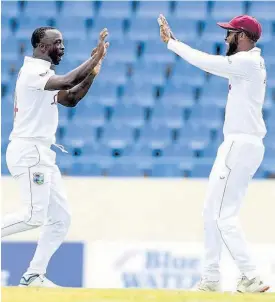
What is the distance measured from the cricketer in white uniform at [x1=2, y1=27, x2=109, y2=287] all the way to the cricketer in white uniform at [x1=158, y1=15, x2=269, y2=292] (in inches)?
29.1

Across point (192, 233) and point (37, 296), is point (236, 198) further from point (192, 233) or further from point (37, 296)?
point (192, 233)

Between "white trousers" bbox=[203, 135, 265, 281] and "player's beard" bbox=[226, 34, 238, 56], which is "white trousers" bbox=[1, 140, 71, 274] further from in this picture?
"player's beard" bbox=[226, 34, 238, 56]

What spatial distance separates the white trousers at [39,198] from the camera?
6.65 m

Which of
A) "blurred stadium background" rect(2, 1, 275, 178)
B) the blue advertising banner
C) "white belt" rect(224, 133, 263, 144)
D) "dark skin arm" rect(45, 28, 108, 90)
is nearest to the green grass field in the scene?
"white belt" rect(224, 133, 263, 144)

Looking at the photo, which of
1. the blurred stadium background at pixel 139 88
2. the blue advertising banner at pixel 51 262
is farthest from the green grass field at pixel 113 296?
the blurred stadium background at pixel 139 88

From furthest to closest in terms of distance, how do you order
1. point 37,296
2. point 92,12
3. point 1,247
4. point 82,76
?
point 92,12
point 1,247
point 82,76
point 37,296

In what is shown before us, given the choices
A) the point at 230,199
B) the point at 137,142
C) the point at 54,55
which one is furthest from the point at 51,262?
the point at 230,199

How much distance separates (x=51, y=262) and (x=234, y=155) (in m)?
3.06

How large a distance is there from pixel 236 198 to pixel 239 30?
3.34ft

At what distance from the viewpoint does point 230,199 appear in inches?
261

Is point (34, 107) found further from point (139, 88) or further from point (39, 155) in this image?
point (139, 88)

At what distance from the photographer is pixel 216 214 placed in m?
6.62

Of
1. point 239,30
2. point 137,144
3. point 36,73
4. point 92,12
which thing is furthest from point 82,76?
point 92,12

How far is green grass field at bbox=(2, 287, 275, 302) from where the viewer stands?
5762 millimetres
